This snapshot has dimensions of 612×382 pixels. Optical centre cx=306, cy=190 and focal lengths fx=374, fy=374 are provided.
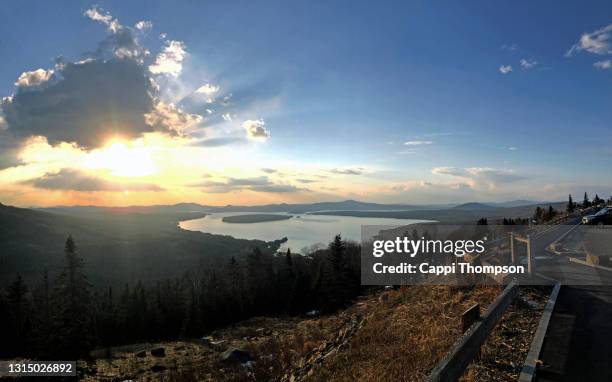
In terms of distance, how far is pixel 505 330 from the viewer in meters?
8.12

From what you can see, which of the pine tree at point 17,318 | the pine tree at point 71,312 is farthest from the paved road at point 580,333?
the pine tree at point 17,318

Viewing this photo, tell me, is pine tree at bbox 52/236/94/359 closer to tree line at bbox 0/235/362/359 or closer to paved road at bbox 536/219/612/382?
tree line at bbox 0/235/362/359

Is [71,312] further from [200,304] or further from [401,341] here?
[200,304]

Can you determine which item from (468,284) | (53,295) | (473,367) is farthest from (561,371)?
(53,295)

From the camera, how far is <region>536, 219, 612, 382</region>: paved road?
6043 mm

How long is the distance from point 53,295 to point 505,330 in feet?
129

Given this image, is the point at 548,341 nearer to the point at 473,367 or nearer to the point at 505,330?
the point at 505,330

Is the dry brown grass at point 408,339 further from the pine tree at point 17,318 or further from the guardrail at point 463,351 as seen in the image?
the pine tree at point 17,318

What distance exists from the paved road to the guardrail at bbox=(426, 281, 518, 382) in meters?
1.05

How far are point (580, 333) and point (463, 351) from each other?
15.1ft

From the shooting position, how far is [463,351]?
16.3ft

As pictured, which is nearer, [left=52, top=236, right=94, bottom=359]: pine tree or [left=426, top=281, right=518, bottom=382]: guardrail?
[left=426, top=281, right=518, bottom=382]: guardrail

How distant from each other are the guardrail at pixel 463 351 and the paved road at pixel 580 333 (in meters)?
1.05

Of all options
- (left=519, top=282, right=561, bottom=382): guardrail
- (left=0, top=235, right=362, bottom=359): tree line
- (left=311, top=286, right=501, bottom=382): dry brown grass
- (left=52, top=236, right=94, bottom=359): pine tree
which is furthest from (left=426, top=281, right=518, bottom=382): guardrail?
(left=0, top=235, right=362, bottom=359): tree line
